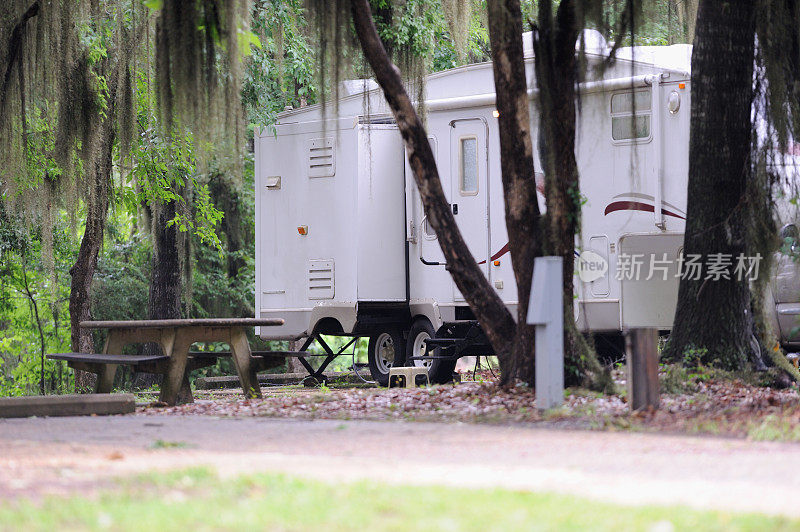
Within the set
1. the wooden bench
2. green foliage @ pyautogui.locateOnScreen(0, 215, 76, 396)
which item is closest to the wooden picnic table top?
the wooden bench

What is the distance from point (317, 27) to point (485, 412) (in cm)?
371

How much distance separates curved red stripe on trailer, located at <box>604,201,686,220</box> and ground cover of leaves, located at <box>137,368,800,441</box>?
2.60 meters

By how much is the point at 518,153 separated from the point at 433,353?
5149mm

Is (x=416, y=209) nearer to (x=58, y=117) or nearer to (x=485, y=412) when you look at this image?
(x=58, y=117)

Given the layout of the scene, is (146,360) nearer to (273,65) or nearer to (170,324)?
(170,324)

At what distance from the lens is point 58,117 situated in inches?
506

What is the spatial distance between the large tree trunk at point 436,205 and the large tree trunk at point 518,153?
316mm

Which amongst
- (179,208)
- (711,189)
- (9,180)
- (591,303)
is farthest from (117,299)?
(711,189)

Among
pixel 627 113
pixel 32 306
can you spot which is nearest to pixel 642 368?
pixel 627 113

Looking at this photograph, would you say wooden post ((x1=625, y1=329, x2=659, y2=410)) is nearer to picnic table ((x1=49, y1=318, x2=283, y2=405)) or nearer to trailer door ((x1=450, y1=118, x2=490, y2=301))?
picnic table ((x1=49, y1=318, x2=283, y2=405))

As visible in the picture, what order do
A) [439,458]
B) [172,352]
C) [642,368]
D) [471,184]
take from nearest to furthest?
[439,458] → [642,368] → [172,352] → [471,184]

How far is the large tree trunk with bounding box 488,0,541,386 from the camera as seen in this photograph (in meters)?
8.85

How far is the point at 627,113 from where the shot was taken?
12.2 meters

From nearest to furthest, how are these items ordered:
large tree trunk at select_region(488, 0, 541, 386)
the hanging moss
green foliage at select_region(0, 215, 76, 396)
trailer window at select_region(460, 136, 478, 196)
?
large tree trunk at select_region(488, 0, 541, 386) < the hanging moss < trailer window at select_region(460, 136, 478, 196) < green foliage at select_region(0, 215, 76, 396)
